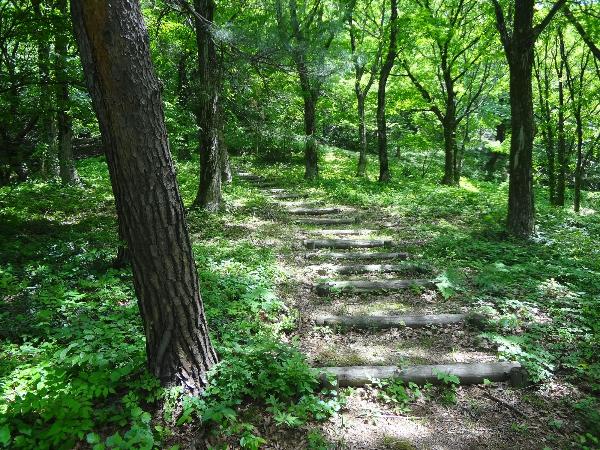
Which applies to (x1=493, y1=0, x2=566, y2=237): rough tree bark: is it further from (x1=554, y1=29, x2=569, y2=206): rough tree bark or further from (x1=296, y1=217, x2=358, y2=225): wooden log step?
(x1=554, y1=29, x2=569, y2=206): rough tree bark

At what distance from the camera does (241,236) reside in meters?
7.90

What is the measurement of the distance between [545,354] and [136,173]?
4.43 meters

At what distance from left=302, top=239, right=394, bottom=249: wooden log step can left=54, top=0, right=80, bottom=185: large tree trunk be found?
206 inches

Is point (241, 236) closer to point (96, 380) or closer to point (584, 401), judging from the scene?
point (96, 380)

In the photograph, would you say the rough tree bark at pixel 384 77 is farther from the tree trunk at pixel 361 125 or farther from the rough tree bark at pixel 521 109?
the rough tree bark at pixel 521 109

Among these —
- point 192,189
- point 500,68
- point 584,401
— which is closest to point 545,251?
point 584,401

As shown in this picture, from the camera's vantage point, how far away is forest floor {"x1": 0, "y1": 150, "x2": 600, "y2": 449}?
10.1 feet

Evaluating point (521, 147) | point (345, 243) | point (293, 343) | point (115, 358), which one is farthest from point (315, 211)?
point (115, 358)

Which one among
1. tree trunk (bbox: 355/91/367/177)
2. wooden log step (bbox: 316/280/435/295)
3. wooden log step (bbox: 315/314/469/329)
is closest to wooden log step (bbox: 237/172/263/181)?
tree trunk (bbox: 355/91/367/177)

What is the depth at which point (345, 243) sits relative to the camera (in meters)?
7.61

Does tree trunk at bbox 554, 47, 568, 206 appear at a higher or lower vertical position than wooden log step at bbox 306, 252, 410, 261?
higher

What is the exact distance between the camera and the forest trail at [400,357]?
3357 mm

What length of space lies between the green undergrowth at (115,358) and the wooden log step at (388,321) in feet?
1.67

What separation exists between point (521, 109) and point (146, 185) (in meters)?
7.52
